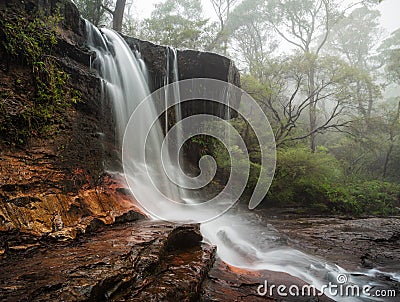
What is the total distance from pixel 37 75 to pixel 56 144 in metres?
1.23

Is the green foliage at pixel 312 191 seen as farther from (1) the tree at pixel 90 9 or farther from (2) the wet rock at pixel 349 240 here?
(1) the tree at pixel 90 9

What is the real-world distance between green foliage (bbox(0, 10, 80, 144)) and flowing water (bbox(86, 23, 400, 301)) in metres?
1.21

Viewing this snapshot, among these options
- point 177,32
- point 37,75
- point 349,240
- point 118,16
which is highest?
point 177,32

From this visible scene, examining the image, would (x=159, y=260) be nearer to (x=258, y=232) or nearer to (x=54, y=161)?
(x=54, y=161)

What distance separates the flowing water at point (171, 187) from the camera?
14.3 ft

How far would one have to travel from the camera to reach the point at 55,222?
351 cm

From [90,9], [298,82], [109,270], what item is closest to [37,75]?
[109,270]

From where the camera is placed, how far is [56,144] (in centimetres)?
438

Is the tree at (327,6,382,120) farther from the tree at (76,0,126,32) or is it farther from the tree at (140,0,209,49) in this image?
the tree at (76,0,126,32)

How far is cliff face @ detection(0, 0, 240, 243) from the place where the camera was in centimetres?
346

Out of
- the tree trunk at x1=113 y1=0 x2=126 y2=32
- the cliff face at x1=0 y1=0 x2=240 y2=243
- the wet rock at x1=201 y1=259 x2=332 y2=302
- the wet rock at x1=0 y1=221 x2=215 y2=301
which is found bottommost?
the wet rock at x1=201 y1=259 x2=332 y2=302

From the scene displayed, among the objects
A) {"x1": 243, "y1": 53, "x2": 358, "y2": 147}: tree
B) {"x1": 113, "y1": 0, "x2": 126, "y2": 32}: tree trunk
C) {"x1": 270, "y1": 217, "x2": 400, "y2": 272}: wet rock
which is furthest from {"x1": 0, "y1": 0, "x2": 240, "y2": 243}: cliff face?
{"x1": 243, "y1": 53, "x2": 358, "y2": 147}: tree

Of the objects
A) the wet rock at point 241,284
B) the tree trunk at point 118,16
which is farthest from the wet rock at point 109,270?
the tree trunk at point 118,16

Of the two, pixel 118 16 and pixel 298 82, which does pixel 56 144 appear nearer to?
pixel 118 16
